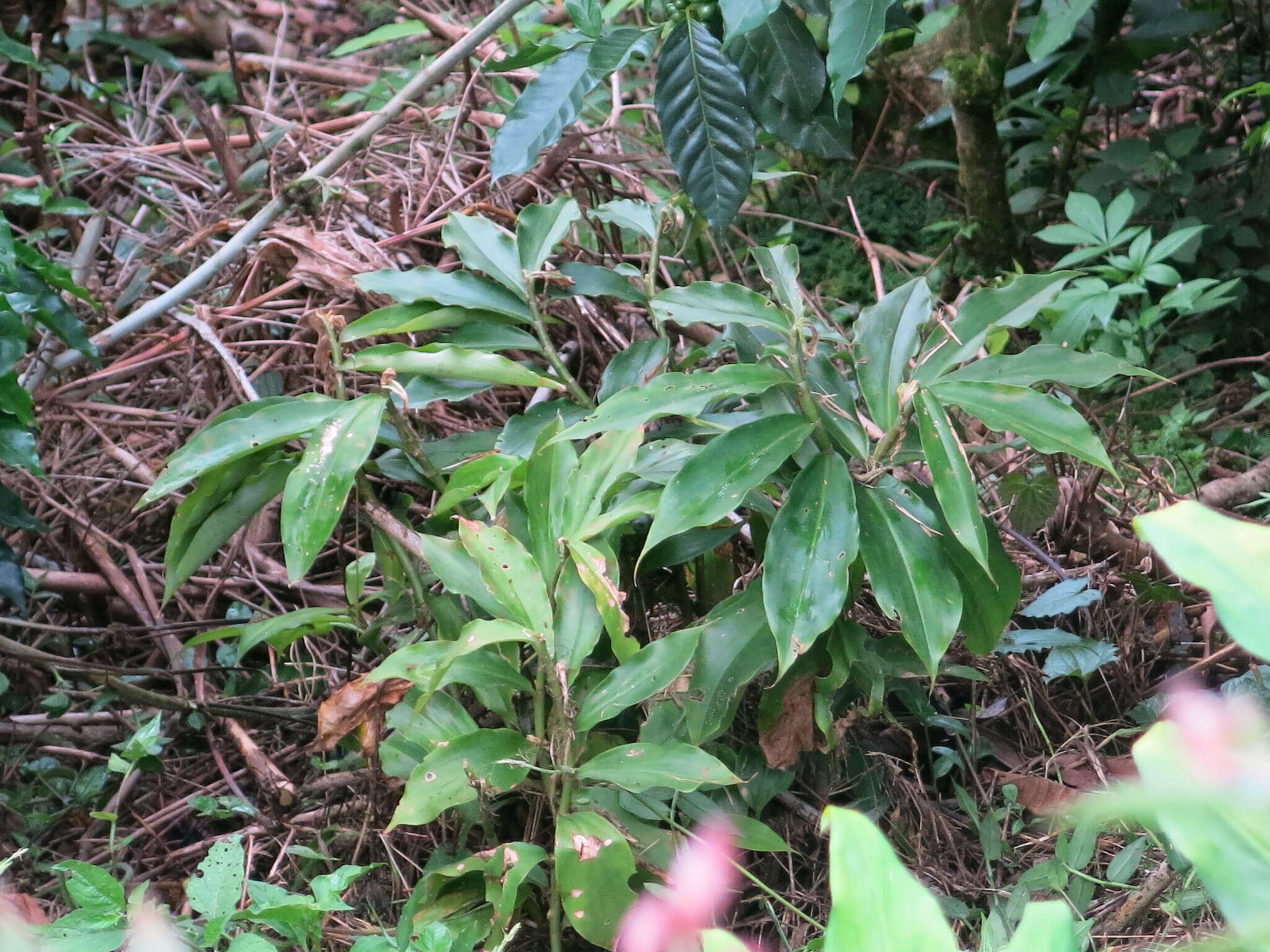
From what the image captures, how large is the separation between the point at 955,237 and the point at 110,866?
2.37 m

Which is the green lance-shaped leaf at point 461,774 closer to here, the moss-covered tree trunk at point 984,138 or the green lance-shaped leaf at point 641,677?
the green lance-shaped leaf at point 641,677

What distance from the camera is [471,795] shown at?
44.6 inches

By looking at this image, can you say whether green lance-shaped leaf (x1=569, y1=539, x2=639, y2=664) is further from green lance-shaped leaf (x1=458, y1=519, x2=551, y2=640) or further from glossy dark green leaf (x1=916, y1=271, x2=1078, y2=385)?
glossy dark green leaf (x1=916, y1=271, x2=1078, y2=385)

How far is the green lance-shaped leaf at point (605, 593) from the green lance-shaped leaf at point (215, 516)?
52 cm

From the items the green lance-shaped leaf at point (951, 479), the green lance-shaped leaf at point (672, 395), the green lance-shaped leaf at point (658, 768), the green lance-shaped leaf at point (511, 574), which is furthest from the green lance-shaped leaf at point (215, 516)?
the green lance-shaped leaf at point (951, 479)

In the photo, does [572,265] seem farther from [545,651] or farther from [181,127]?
[181,127]

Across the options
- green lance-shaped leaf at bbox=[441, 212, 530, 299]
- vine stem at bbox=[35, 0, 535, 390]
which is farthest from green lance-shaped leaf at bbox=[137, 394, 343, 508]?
vine stem at bbox=[35, 0, 535, 390]

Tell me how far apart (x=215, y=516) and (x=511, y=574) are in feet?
1.75

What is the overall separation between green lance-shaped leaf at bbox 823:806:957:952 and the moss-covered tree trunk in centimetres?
247

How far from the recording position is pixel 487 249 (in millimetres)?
1610

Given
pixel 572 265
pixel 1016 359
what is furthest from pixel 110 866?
pixel 1016 359

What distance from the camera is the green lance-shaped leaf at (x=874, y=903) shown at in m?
0.47

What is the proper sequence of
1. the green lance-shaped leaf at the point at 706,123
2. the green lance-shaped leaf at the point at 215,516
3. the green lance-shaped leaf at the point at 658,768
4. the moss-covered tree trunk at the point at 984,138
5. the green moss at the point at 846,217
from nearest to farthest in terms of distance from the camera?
1. the green lance-shaped leaf at the point at 658,768
2. the green lance-shaped leaf at the point at 215,516
3. the green lance-shaped leaf at the point at 706,123
4. the moss-covered tree trunk at the point at 984,138
5. the green moss at the point at 846,217

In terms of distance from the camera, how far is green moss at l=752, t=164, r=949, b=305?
2811 mm
